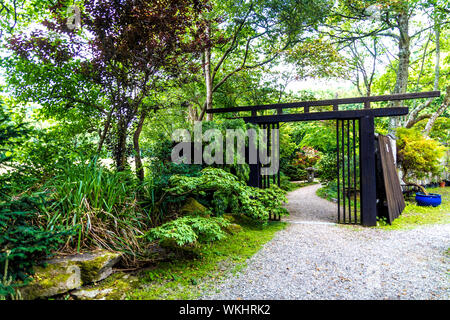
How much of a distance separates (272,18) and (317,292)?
6.26 metres

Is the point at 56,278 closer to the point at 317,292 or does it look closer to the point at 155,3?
the point at 317,292

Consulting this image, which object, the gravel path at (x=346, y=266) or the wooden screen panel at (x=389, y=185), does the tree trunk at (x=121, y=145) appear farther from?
the wooden screen panel at (x=389, y=185)

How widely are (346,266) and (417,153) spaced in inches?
249

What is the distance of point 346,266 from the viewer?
10.2 ft

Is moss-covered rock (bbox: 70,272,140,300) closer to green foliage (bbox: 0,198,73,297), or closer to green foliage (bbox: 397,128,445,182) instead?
green foliage (bbox: 0,198,73,297)

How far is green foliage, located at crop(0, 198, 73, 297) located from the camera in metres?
1.85

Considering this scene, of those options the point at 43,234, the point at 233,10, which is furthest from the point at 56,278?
the point at 233,10

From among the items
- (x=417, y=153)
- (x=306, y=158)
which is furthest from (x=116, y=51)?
(x=306, y=158)

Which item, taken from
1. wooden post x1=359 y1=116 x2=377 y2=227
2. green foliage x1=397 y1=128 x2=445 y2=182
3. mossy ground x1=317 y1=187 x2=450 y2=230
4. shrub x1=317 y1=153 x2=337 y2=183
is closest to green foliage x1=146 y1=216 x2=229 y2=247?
wooden post x1=359 y1=116 x2=377 y2=227

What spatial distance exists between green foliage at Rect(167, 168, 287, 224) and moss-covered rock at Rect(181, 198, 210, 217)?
162 millimetres

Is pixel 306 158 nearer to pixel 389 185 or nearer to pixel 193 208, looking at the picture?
pixel 389 185

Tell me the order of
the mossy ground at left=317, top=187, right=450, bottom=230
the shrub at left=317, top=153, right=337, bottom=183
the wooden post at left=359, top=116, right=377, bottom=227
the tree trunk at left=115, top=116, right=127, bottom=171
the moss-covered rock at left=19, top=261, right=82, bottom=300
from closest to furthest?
the moss-covered rock at left=19, top=261, right=82, bottom=300 → the tree trunk at left=115, top=116, right=127, bottom=171 → the wooden post at left=359, top=116, right=377, bottom=227 → the mossy ground at left=317, top=187, right=450, bottom=230 → the shrub at left=317, top=153, right=337, bottom=183

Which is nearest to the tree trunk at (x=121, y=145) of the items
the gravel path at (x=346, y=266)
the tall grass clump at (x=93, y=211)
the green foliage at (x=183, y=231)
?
the tall grass clump at (x=93, y=211)

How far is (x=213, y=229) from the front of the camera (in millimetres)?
2959
